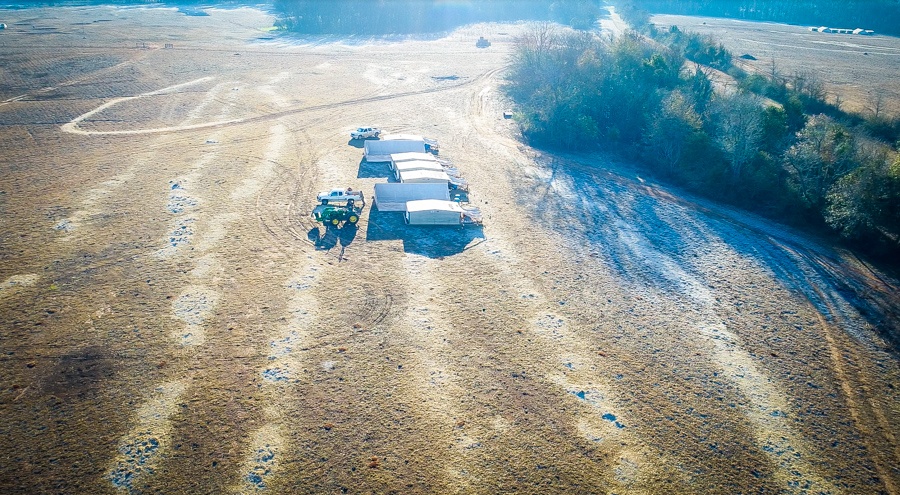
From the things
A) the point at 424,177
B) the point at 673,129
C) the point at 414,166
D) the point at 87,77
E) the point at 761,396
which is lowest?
the point at 761,396

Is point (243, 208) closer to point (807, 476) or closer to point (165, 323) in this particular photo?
point (165, 323)

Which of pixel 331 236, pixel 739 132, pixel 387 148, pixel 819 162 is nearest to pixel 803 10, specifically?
pixel 739 132

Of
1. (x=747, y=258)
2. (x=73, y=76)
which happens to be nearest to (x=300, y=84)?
(x=73, y=76)

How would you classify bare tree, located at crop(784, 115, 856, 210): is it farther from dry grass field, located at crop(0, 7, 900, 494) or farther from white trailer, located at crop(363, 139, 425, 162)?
white trailer, located at crop(363, 139, 425, 162)

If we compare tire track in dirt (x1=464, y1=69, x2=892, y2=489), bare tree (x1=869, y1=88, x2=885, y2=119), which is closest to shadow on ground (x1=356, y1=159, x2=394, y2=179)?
tire track in dirt (x1=464, y1=69, x2=892, y2=489)

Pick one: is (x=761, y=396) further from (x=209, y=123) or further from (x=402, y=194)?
(x=209, y=123)

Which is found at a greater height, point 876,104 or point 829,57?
point 829,57

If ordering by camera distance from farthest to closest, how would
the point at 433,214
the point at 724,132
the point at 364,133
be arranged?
the point at 364,133
the point at 724,132
the point at 433,214
